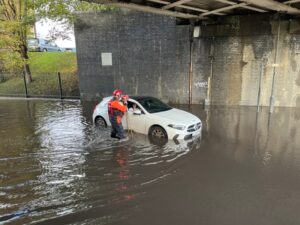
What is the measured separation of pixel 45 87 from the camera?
21.7m

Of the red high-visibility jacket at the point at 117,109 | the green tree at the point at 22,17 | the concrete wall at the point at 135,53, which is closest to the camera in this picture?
the red high-visibility jacket at the point at 117,109

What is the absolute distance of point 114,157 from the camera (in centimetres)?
784

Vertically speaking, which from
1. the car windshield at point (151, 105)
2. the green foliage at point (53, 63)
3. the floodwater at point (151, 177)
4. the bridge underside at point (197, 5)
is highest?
the bridge underside at point (197, 5)

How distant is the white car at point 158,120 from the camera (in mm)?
8852

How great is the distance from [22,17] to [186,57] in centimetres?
1258

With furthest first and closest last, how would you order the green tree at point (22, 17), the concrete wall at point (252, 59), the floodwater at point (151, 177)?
the green tree at point (22, 17) → the concrete wall at point (252, 59) → the floodwater at point (151, 177)

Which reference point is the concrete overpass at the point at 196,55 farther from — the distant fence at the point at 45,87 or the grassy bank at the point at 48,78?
the grassy bank at the point at 48,78

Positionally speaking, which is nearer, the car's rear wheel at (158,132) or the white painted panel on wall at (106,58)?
the car's rear wheel at (158,132)

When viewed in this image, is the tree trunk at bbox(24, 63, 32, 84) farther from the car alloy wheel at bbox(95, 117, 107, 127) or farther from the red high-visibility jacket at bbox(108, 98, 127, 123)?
the red high-visibility jacket at bbox(108, 98, 127, 123)

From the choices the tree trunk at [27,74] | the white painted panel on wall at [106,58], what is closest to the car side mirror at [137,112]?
the white painted panel on wall at [106,58]

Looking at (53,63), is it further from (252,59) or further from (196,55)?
(252,59)

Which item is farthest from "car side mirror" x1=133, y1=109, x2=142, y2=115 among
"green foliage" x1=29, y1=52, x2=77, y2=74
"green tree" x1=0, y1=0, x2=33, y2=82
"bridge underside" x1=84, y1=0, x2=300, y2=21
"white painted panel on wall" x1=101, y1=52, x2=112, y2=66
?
"green foliage" x1=29, y1=52, x2=77, y2=74

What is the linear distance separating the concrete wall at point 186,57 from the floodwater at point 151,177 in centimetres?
386

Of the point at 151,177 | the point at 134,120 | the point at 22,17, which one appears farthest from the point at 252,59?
the point at 22,17
